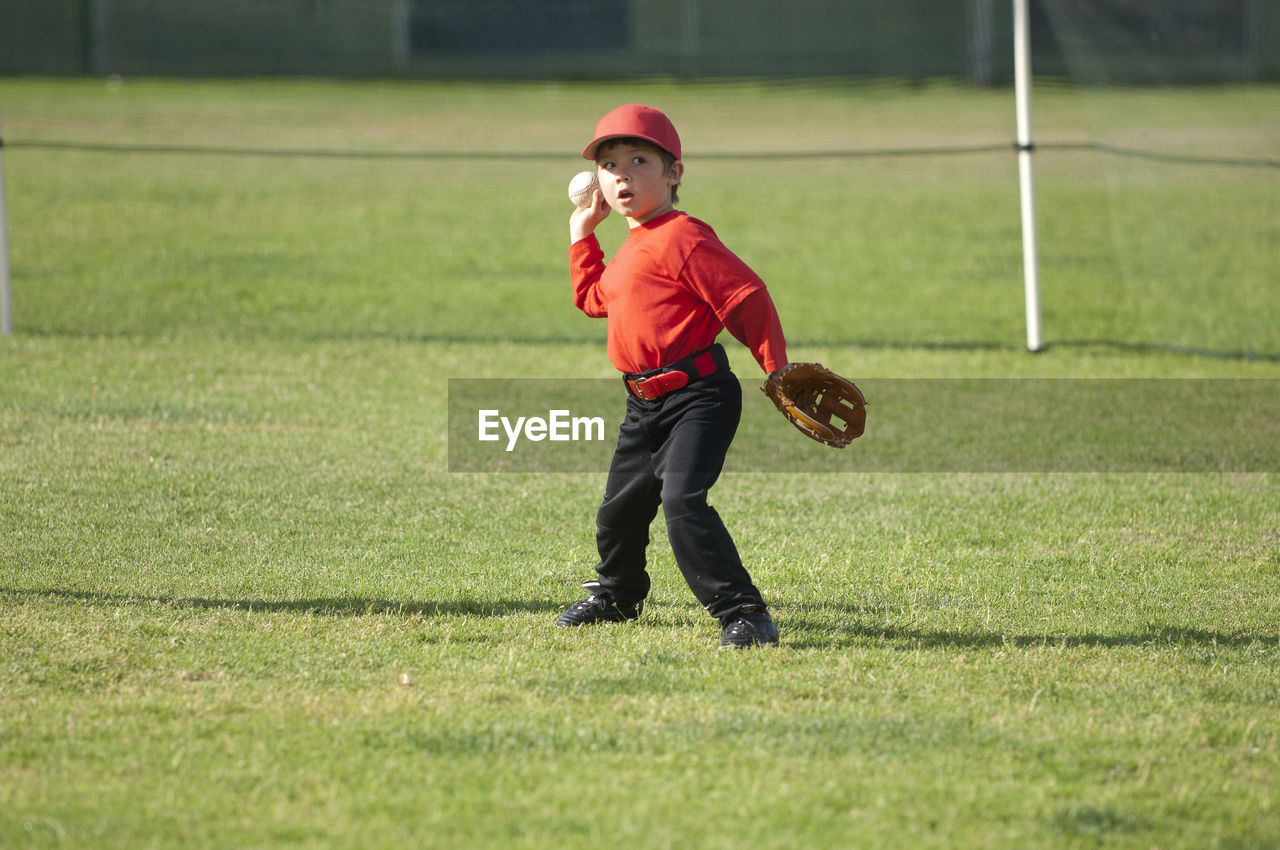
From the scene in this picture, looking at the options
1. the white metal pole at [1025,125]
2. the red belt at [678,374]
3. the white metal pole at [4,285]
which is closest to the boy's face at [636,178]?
the red belt at [678,374]

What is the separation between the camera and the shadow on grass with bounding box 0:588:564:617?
485cm

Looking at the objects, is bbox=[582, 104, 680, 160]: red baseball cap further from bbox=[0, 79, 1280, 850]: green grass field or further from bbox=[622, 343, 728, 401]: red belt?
bbox=[0, 79, 1280, 850]: green grass field

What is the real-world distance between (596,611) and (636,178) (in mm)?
1467

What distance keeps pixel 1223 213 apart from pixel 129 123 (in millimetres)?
13650

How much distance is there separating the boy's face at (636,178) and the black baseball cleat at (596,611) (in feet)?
4.20

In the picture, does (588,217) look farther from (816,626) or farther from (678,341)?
(816,626)

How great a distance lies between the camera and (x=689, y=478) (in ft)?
14.3

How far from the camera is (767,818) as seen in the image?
3.25 m

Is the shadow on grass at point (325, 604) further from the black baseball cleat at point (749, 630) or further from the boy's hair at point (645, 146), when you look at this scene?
the boy's hair at point (645, 146)

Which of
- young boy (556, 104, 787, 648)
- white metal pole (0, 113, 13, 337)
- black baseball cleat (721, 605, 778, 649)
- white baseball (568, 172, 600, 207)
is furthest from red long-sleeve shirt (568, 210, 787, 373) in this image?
white metal pole (0, 113, 13, 337)

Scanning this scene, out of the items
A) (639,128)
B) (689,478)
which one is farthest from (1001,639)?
(639,128)

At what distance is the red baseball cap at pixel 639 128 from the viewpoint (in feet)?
14.3

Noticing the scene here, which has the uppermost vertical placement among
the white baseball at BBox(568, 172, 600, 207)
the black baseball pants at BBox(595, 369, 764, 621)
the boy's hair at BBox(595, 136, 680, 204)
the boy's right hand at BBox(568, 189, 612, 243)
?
the boy's hair at BBox(595, 136, 680, 204)

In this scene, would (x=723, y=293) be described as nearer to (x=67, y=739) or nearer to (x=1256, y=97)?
(x=67, y=739)
